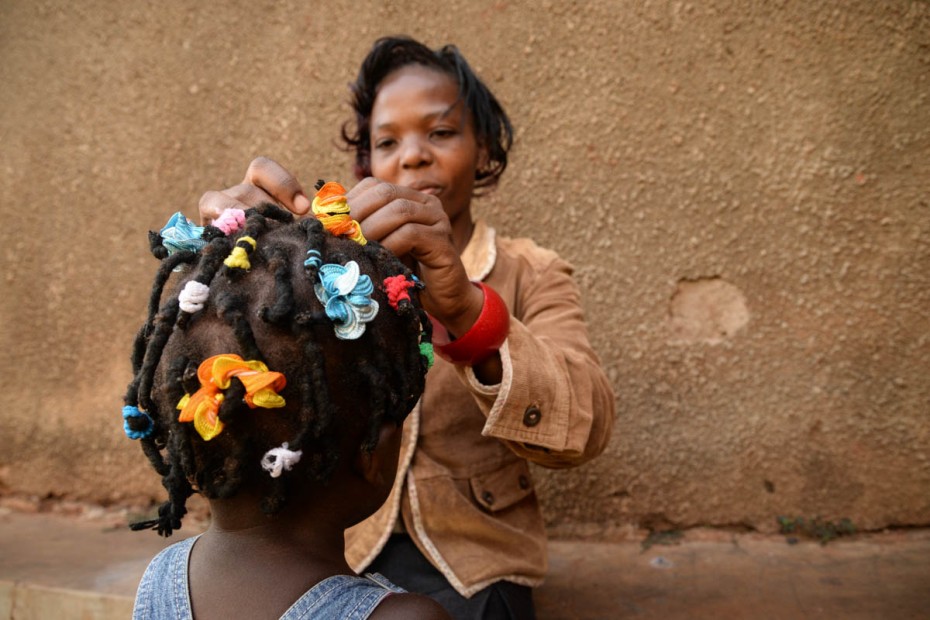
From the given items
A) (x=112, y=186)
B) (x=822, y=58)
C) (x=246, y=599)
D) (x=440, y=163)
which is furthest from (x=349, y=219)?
(x=112, y=186)

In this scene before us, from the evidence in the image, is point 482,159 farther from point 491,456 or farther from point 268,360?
point 268,360

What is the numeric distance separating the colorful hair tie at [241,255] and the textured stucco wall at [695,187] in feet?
5.18

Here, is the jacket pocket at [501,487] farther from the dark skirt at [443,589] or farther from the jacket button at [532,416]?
the jacket button at [532,416]

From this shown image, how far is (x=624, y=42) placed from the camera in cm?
242

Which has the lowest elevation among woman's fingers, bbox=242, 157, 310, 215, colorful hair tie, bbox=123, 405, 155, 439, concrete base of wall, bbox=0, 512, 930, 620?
concrete base of wall, bbox=0, 512, 930, 620

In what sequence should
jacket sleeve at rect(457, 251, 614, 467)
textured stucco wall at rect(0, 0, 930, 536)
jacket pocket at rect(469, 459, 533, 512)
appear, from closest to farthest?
jacket sleeve at rect(457, 251, 614, 467)
jacket pocket at rect(469, 459, 533, 512)
textured stucco wall at rect(0, 0, 930, 536)

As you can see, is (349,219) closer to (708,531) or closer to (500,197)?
(500,197)

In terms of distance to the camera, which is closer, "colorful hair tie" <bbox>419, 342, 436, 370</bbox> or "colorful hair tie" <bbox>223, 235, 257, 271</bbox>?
"colorful hair tie" <bbox>223, 235, 257, 271</bbox>

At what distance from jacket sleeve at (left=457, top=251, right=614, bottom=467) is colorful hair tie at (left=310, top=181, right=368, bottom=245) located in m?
0.40

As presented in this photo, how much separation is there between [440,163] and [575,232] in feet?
2.48

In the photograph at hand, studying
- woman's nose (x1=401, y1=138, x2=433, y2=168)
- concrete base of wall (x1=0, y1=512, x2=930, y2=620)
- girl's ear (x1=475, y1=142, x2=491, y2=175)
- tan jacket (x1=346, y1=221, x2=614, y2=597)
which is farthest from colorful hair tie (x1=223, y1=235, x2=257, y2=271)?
concrete base of wall (x1=0, y1=512, x2=930, y2=620)

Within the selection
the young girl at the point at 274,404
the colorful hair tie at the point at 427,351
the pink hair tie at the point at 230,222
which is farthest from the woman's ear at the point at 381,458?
the pink hair tie at the point at 230,222

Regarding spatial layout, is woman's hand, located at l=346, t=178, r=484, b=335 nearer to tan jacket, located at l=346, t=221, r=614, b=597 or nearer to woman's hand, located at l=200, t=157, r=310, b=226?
woman's hand, located at l=200, t=157, r=310, b=226

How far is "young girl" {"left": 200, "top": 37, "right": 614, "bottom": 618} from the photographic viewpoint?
53.9 inches
